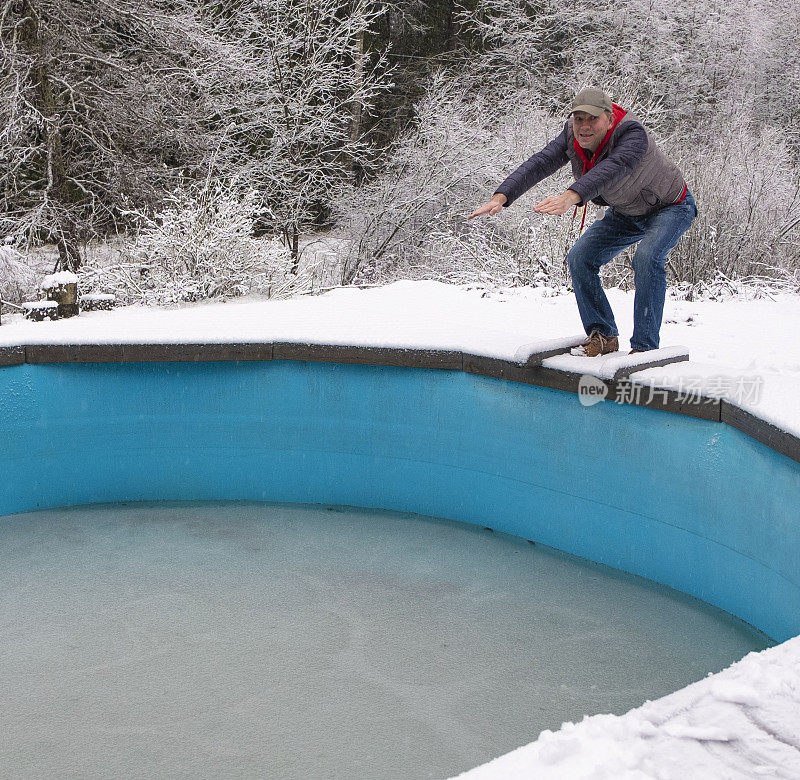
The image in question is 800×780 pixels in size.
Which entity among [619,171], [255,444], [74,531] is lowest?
[74,531]

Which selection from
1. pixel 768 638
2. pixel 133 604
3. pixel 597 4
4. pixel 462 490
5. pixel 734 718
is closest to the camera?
pixel 734 718

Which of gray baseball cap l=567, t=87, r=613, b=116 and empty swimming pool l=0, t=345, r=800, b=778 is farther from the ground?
gray baseball cap l=567, t=87, r=613, b=116

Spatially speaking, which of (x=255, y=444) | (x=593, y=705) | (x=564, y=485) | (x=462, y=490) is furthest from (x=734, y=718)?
(x=255, y=444)

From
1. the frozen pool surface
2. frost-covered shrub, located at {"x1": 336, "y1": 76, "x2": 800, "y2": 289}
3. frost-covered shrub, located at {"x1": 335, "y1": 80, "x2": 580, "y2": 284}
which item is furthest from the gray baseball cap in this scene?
frost-covered shrub, located at {"x1": 335, "y1": 80, "x2": 580, "y2": 284}

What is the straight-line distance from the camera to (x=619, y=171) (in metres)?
3.31

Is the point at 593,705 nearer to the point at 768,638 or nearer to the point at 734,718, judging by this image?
the point at 768,638

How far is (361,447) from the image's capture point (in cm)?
429

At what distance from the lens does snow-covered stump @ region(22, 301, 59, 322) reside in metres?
7.54

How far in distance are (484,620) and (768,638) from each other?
100 cm

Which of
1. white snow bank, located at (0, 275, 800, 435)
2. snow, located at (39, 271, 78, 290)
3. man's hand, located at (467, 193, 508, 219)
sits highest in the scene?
man's hand, located at (467, 193, 508, 219)

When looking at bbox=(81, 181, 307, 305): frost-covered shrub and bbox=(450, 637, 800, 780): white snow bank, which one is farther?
bbox=(81, 181, 307, 305): frost-covered shrub

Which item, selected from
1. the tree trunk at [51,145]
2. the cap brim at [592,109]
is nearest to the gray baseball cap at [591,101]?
the cap brim at [592,109]

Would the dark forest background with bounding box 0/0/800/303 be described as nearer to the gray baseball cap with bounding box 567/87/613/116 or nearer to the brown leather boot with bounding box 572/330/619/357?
the brown leather boot with bounding box 572/330/619/357

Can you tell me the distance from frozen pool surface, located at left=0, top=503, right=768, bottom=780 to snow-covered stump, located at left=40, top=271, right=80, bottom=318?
4.23m
